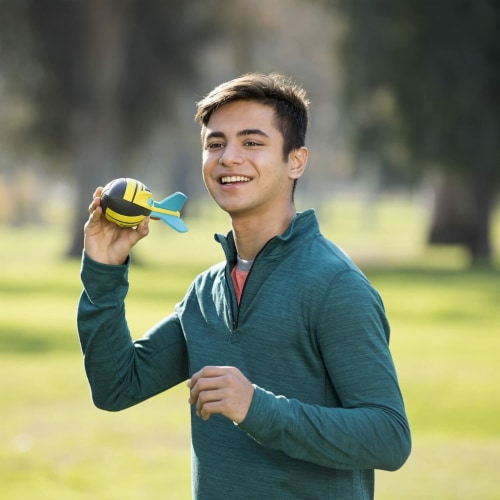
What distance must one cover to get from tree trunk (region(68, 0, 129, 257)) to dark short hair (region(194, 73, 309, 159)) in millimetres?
25653

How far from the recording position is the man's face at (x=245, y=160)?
320cm

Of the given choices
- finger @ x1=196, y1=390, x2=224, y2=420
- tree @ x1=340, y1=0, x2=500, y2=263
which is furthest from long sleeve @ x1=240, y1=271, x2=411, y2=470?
tree @ x1=340, y1=0, x2=500, y2=263

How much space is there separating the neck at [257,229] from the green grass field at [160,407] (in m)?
3.75

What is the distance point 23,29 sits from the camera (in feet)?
96.3

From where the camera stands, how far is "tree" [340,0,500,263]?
1022 inches

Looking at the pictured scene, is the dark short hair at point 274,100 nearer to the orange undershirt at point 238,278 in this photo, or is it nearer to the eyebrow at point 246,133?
the eyebrow at point 246,133

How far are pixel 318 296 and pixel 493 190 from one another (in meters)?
25.8

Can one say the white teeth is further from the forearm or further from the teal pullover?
the forearm

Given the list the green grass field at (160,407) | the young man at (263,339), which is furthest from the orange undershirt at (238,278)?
the green grass field at (160,407)

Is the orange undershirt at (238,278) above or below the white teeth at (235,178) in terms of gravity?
below

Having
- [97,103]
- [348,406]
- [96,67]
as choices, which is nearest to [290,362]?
[348,406]

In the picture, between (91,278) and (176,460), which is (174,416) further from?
(91,278)

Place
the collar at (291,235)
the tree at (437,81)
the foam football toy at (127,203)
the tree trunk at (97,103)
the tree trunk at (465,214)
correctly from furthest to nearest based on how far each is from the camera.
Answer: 1. the tree trunk at (97,103)
2. the tree trunk at (465,214)
3. the tree at (437,81)
4. the foam football toy at (127,203)
5. the collar at (291,235)

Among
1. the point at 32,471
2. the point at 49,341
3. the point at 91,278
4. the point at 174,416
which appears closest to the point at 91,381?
the point at 91,278
